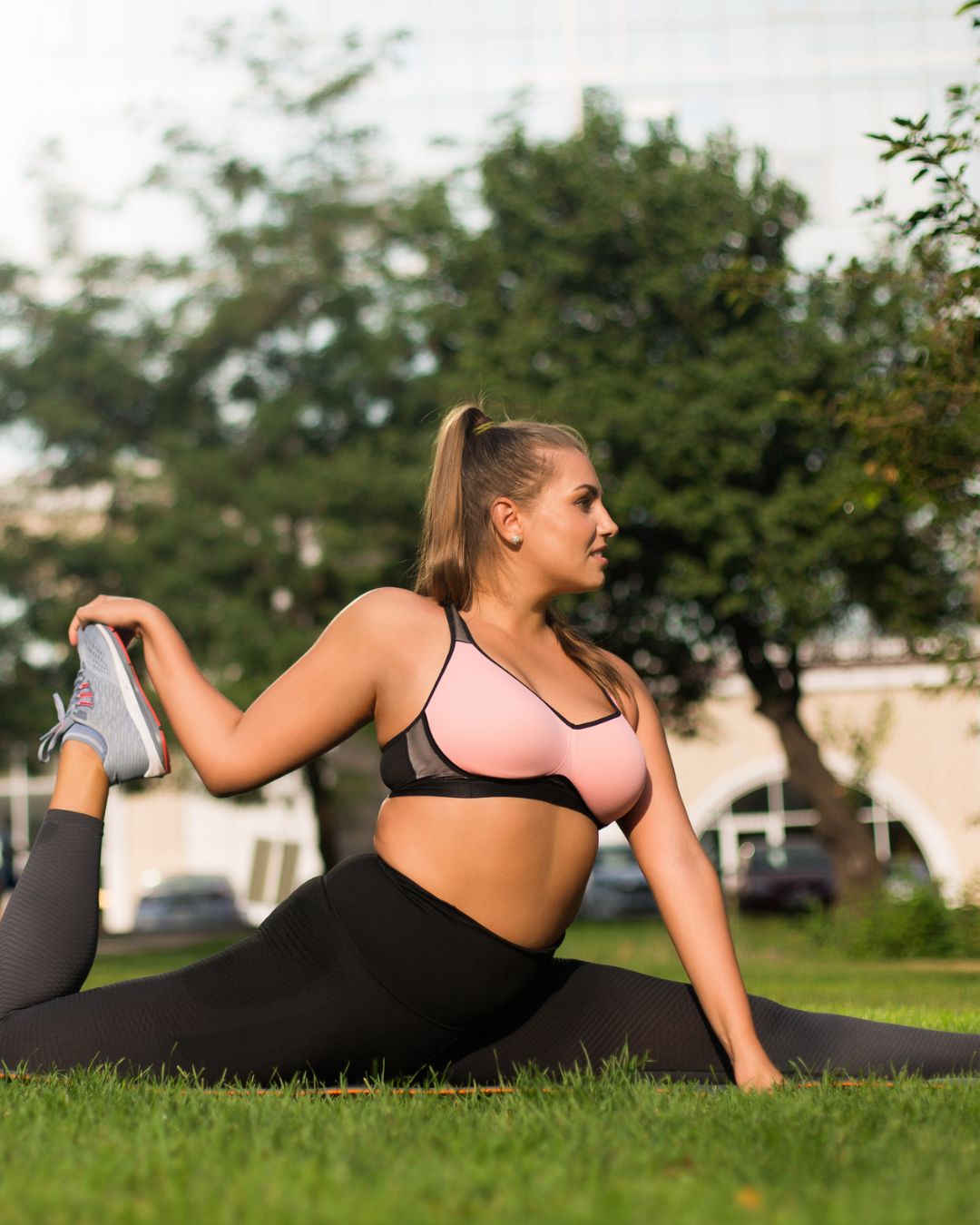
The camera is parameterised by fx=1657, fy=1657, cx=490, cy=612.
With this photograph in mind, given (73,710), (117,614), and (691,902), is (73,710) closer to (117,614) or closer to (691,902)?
(117,614)

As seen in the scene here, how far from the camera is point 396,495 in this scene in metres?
23.0

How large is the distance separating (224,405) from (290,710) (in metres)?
22.2

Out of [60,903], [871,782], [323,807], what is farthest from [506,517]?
[871,782]

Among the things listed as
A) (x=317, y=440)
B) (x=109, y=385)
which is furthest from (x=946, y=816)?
(x=109, y=385)

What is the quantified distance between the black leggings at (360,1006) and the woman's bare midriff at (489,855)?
0.04 m

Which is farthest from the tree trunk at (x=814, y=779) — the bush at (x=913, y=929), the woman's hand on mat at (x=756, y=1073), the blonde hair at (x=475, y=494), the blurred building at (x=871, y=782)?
the blurred building at (x=871, y=782)

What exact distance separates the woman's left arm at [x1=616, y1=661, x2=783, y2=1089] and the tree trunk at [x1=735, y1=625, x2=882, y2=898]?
16375mm

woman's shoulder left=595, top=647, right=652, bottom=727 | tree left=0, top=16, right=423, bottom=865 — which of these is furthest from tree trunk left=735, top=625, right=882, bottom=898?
woman's shoulder left=595, top=647, right=652, bottom=727

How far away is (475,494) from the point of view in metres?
4.12

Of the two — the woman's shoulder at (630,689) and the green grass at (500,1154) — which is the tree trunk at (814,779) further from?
the green grass at (500,1154)

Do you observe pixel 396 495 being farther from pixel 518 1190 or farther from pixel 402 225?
pixel 518 1190

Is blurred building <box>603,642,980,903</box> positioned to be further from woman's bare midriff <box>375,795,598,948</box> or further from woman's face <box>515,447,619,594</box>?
woman's bare midriff <box>375,795,598,948</box>

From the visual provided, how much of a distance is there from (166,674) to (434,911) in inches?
34.8

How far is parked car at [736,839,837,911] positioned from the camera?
34.3 meters
